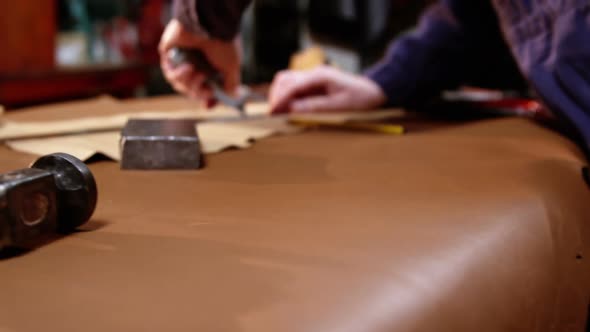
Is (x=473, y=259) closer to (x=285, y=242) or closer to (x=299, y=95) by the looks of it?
(x=285, y=242)

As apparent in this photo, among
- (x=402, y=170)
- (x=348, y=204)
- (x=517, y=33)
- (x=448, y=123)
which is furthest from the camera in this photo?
(x=448, y=123)

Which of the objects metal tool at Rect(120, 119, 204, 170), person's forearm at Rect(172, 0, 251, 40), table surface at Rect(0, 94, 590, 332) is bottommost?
table surface at Rect(0, 94, 590, 332)

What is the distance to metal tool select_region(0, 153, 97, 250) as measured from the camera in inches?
11.9

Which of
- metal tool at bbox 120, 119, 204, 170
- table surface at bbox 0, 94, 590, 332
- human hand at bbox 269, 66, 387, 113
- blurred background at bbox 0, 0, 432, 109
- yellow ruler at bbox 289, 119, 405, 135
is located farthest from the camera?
blurred background at bbox 0, 0, 432, 109

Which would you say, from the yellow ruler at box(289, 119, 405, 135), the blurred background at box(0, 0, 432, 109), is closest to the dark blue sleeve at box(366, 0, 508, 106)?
the yellow ruler at box(289, 119, 405, 135)

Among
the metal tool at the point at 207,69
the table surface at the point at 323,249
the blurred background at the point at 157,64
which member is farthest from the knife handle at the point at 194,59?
the blurred background at the point at 157,64

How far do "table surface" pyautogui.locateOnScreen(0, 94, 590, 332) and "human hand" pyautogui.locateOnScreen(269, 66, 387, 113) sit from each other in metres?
0.35

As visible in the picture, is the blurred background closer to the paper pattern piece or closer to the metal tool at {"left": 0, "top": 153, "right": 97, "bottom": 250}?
the paper pattern piece

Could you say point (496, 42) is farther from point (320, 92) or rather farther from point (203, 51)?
point (203, 51)

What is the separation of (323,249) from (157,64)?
256 centimetres

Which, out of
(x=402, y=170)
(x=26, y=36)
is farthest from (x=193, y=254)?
(x=26, y=36)

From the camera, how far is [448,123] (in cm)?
86

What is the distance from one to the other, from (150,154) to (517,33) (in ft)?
1.57

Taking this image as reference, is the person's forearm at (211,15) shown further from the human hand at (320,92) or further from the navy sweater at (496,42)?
the human hand at (320,92)
